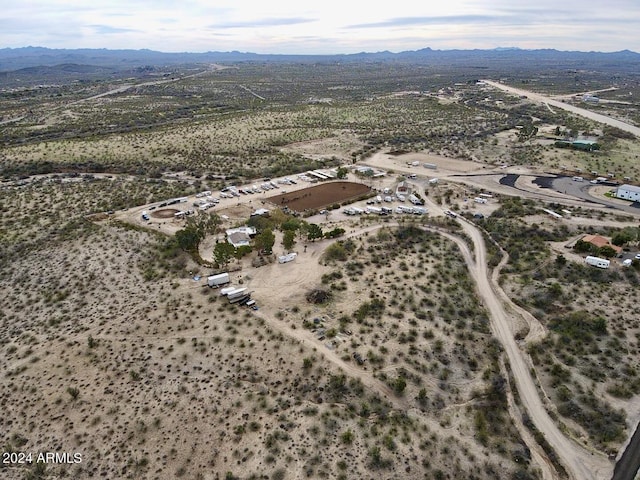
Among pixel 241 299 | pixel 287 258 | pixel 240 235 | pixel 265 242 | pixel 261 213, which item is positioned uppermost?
pixel 265 242

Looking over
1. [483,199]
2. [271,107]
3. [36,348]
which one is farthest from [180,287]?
[271,107]

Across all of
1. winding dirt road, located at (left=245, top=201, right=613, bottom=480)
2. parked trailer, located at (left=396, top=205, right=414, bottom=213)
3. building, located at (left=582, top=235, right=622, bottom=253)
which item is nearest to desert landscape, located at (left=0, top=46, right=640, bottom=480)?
winding dirt road, located at (left=245, top=201, right=613, bottom=480)

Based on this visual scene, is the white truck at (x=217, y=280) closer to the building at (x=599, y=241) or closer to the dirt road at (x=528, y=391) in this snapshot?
the dirt road at (x=528, y=391)

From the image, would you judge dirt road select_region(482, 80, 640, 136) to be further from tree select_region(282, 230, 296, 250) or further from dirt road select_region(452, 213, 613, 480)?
Result: tree select_region(282, 230, 296, 250)

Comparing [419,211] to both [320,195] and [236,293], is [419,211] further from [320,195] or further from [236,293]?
[236,293]

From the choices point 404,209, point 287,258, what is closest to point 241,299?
point 287,258

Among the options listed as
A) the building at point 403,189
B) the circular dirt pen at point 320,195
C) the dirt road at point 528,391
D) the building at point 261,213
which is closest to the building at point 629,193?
the building at point 403,189

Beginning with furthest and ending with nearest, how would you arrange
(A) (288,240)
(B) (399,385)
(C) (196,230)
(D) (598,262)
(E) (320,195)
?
(E) (320,195), (C) (196,230), (A) (288,240), (D) (598,262), (B) (399,385)
